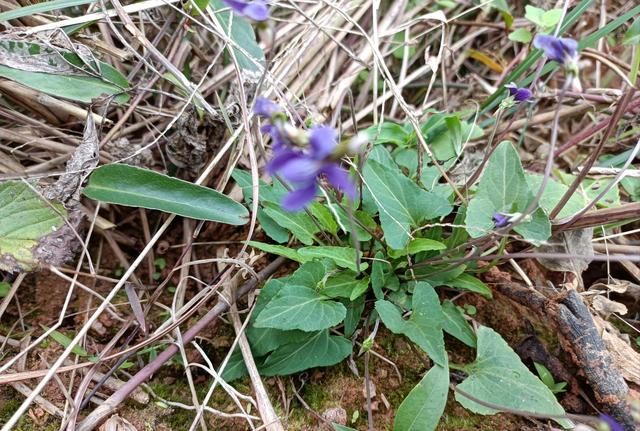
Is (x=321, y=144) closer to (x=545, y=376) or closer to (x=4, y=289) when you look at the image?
(x=545, y=376)

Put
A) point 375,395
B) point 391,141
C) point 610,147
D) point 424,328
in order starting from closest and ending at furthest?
point 424,328, point 375,395, point 391,141, point 610,147

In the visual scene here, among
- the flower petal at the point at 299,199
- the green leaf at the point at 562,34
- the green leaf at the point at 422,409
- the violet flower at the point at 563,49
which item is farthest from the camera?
the green leaf at the point at 562,34

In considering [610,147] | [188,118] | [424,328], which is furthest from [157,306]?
[610,147]

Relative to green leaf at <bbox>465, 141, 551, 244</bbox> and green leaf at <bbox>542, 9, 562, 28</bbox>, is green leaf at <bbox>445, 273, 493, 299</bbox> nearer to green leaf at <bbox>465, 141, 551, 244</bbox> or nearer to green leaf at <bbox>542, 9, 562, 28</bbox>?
green leaf at <bbox>465, 141, 551, 244</bbox>

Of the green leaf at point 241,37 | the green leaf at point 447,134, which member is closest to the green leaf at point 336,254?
the green leaf at point 447,134

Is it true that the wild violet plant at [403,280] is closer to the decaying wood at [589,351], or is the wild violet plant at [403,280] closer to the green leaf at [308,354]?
the green leaf at [308,354]

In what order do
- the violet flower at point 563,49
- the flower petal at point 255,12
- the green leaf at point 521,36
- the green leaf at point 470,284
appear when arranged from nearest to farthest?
the flower petal at point 255,12
the violet flower at point 563,49
the green leaf at point 470,284
the green leaf at point 521,36

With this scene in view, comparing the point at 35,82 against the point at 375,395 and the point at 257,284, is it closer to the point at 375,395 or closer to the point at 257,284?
the point at 257,284
